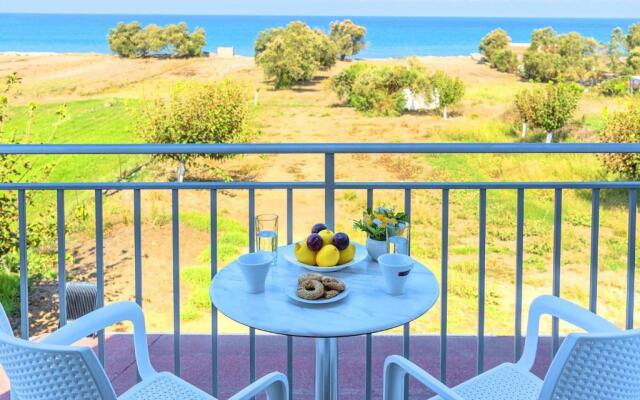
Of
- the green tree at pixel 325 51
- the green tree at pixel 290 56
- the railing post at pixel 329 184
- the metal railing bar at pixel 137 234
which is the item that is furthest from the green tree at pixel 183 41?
the railing post at pixel 329 184

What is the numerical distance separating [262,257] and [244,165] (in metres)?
13.5

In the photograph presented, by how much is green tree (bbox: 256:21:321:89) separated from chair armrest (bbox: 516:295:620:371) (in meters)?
18.8

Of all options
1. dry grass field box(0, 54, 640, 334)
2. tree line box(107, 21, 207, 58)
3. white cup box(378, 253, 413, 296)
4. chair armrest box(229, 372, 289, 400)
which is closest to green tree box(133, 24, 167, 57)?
tree line box(107, 21, 207, 58)

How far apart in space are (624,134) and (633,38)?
12.0m

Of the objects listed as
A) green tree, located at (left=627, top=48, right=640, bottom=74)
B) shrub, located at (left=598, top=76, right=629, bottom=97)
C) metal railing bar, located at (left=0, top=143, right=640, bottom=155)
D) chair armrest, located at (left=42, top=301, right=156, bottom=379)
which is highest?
green tree, located at (left=627, top=48, right=640, bottom=74)

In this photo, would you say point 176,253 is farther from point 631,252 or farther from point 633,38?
point 633,38

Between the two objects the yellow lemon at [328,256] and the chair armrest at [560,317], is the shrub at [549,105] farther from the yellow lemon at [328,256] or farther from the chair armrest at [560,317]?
the yellow lemon at [328,256]

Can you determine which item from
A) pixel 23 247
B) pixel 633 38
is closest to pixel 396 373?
pixel 23 247

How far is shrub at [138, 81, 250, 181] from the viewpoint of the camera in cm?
1202

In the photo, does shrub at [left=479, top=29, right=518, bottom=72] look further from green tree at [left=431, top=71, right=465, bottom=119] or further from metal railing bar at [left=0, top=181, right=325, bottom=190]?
metal railing bar at [left=0, top=181, right=325, bottom=190]

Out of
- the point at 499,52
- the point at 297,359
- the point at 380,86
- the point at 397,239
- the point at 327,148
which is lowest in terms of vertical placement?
the point at 297,359

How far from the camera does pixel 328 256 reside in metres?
1.85

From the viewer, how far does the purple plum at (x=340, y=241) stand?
1.85 m

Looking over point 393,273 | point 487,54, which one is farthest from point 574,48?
point 393,273
